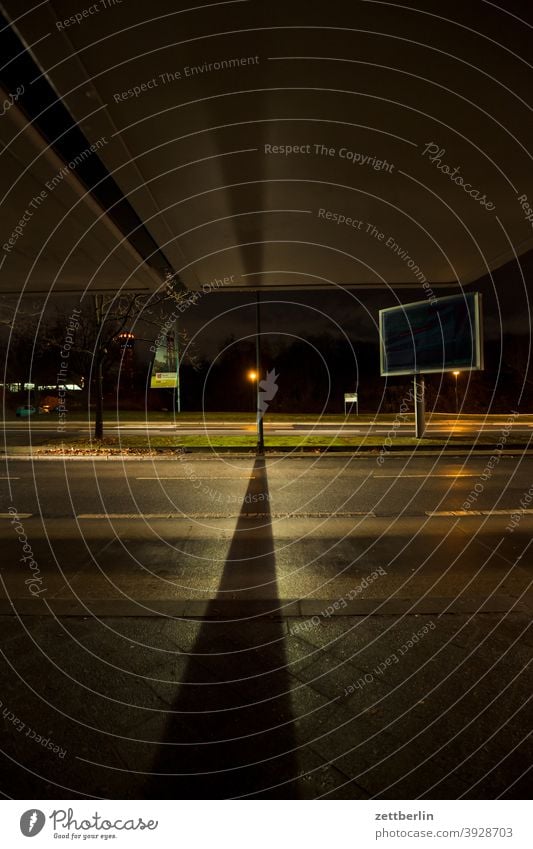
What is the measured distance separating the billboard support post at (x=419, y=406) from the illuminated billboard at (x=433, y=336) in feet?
3.42

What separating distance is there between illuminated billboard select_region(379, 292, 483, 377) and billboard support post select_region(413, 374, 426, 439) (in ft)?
3.42

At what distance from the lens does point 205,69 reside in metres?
3.66

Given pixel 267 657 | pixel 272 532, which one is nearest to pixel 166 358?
pixel 272 532

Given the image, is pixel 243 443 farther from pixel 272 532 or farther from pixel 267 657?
pixel 267 657

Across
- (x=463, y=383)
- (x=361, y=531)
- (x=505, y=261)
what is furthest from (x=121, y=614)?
(x=463, y=383)

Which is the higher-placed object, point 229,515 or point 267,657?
point 267,657

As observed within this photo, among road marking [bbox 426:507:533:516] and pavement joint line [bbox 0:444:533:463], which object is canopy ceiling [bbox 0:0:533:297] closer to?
road marking [bbox 426:507:533:516]

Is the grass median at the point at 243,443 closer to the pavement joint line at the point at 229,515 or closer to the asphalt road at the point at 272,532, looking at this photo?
the asphalt road at the point at 272,532

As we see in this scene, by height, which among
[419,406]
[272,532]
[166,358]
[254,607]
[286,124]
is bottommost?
[272,532]

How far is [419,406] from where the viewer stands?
2239cm

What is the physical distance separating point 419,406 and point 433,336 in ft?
11.6

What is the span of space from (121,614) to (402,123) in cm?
556

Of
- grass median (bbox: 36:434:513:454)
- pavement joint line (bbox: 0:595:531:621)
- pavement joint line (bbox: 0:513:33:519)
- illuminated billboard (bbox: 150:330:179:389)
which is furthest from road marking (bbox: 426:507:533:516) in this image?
illuminated billboard (bbox: 150:330:179:389)

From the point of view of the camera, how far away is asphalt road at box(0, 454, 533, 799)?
2.72 m
